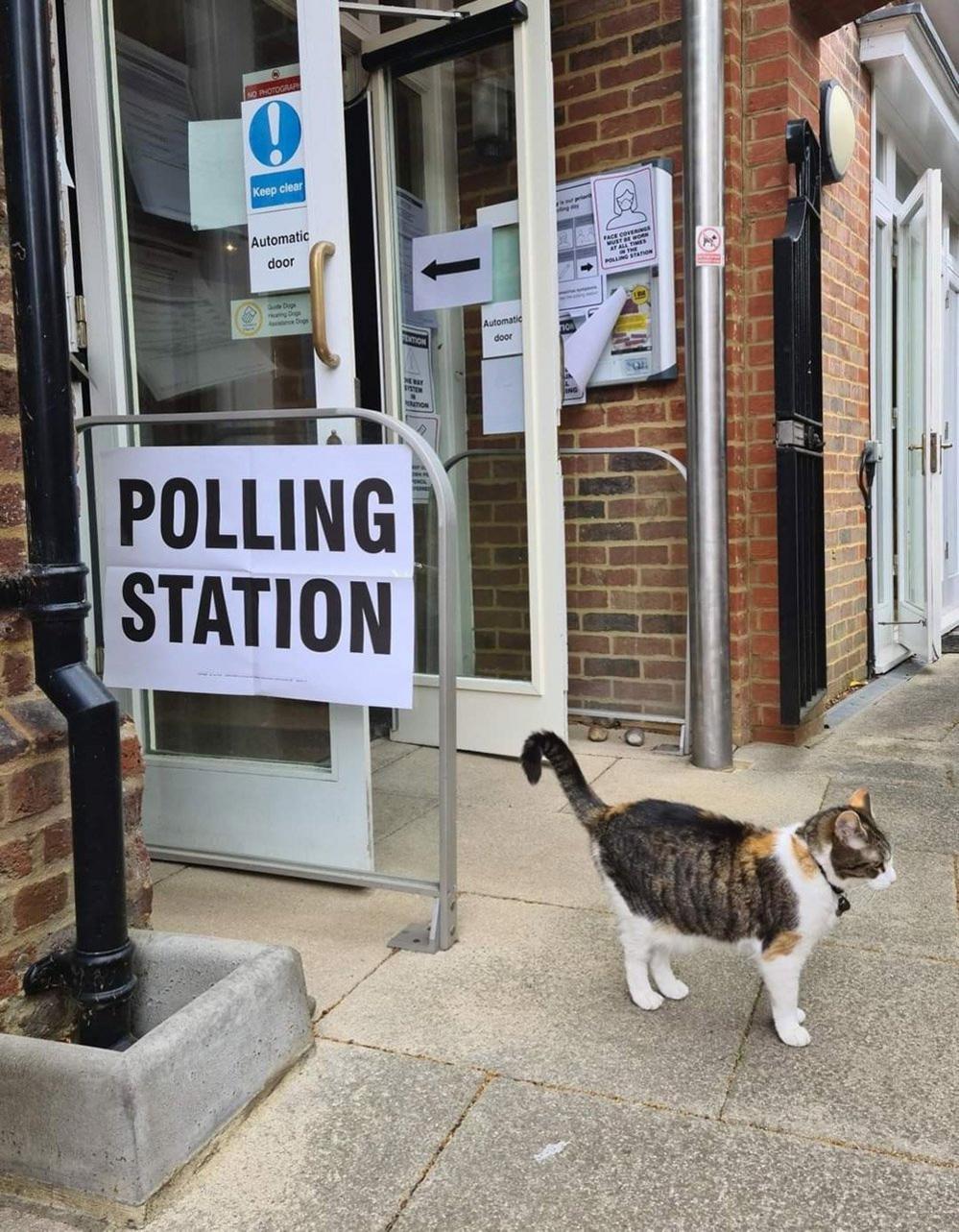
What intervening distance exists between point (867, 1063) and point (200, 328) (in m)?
2.60

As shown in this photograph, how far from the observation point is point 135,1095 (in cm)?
161

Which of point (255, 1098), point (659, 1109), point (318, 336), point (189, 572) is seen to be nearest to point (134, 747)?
point (189, 572)

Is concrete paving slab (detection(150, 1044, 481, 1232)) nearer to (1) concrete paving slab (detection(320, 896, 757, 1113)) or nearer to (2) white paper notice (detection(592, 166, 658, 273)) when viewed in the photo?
(1) concrete paving slab (detection(320, 896, 757, 1113))

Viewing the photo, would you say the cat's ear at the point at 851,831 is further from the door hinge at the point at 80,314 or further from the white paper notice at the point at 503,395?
the white paper notice at the point at 503,395

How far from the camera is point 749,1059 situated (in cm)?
205

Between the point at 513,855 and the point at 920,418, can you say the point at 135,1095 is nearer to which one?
the point at 513,855

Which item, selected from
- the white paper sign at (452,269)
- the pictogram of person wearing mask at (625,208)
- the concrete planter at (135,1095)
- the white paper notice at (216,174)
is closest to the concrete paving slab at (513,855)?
the concrete planter at (135,1095)

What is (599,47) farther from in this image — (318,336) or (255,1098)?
(255,1098)

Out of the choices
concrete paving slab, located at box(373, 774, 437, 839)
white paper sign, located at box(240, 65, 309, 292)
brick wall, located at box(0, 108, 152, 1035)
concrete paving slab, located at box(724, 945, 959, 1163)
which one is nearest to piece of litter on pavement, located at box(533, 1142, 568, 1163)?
concrete paving slab, located at box(724, 945, 959, 1163)

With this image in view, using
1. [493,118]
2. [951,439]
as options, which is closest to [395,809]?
[493,118]

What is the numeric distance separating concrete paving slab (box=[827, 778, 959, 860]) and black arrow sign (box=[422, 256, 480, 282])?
251 centimetres

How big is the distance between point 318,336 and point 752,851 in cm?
166

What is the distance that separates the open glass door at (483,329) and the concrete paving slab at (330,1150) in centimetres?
224

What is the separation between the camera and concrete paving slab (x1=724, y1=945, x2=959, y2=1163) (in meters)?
1.82
